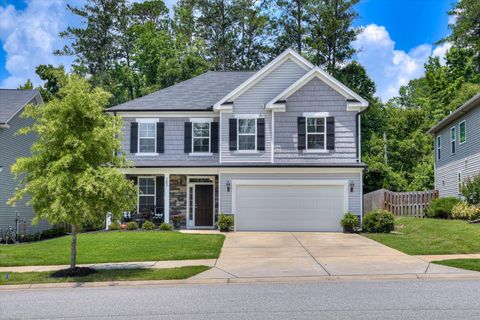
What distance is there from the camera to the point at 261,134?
24.1m

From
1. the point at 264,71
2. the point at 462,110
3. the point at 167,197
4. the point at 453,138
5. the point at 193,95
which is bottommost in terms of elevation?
the point at 167,197

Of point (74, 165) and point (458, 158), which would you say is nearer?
point (74, 165)

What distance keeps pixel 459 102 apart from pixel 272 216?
890 inches

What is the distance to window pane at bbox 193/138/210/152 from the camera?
25203mm

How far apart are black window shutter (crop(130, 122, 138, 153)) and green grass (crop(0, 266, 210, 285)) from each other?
510 inches

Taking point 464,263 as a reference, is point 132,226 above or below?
above

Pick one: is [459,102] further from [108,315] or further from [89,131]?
[108,315]

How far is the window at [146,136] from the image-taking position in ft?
83.0

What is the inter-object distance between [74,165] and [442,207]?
55.4ft

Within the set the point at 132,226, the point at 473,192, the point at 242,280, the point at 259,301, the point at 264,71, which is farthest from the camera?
the point at 264,71

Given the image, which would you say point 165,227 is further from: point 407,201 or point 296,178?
point 407,201

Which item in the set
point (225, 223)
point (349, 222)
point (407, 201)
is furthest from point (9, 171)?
point (407, 201)

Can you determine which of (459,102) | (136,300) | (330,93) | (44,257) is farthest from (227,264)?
(459,102)

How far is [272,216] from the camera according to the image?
2347 cm
